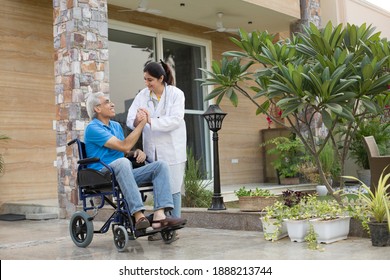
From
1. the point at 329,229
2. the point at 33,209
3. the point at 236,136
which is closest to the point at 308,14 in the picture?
the point at 236,136

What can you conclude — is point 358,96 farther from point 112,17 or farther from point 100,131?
point 112,17

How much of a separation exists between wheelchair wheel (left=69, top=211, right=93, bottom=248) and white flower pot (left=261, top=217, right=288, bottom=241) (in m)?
1.36

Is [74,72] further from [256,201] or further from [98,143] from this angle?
[256,201]

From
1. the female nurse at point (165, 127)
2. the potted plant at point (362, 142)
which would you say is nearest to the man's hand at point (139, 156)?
the female nurse at point (165, 127)

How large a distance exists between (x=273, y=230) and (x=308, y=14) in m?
6.32

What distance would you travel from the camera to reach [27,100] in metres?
7.35

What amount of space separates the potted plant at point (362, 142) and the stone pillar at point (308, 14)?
2.07 metres

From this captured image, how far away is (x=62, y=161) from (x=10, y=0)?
2585 mm

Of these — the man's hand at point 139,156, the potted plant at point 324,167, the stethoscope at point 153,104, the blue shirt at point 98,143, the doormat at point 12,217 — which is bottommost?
the doormat at point 12,217

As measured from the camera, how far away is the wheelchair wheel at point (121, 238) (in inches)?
148

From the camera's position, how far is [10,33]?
23.7 feet

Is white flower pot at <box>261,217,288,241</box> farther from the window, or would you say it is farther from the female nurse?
the window

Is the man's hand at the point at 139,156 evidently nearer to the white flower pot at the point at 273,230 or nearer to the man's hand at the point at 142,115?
the man's hand at the point at 142,115
